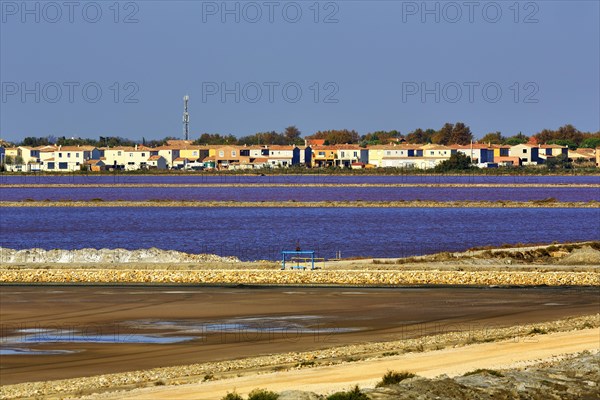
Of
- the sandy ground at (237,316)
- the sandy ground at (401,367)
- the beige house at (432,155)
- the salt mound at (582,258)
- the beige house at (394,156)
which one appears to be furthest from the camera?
the beige house at (394,156)

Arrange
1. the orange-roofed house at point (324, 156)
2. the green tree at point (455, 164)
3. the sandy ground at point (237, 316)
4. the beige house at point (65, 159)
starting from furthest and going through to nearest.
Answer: the orange-roofed house at point (324, 156) < the beige house at point (65, 159) < the green tree at point (455, 164) < the sandy ground at point (237, 316)

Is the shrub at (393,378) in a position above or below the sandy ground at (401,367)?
above

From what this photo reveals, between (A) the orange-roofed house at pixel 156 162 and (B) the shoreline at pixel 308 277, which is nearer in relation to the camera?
(B) the shoreline at pixel 308 277

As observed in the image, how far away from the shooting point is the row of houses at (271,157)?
185625 millimetres

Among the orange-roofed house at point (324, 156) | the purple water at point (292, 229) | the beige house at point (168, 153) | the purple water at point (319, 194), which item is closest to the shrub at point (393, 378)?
the purple water at point (292, 229)

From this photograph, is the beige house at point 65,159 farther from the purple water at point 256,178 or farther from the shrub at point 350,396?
the shrub at point 350,396

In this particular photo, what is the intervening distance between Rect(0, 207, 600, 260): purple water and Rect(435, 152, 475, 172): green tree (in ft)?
284

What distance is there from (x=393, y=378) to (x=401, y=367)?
1915 millimetres

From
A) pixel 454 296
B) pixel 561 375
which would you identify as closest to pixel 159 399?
pixel 561 375

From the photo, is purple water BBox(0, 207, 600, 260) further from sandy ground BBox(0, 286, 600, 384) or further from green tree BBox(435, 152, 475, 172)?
green tree BBox(435, 152, 475, 172)

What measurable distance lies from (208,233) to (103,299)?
31.3m

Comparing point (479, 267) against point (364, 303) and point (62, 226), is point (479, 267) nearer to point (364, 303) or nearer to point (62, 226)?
point (364, 303)

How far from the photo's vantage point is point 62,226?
67.8 meters

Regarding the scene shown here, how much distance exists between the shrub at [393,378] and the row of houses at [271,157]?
540 feet
